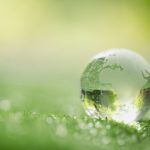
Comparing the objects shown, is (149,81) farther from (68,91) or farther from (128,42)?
(128,42)

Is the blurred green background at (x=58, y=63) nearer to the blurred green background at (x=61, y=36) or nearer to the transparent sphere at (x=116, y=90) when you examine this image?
the blurred green background at (x=61, y=36)

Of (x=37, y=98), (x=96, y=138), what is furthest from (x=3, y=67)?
(x=96, y=138)

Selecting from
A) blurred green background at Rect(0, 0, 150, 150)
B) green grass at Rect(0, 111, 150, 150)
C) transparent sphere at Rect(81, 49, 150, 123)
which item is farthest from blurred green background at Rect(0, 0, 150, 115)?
green grass at Rect(0, 111, 150, 150)

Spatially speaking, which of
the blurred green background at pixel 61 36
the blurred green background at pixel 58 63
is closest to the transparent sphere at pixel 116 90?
the blurred green background at pixel 58 63

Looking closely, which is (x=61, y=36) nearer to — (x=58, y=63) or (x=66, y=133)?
(x=58, y=63)

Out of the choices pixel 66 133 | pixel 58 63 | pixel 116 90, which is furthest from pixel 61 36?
pixel 66 133

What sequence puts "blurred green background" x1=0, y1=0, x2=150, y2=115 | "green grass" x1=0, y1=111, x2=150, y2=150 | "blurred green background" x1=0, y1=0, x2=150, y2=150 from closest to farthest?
"green grass" x1=0, y1=111, x2=150, y2=150
"blurred green background" x1=0, y1=0, x2=150, y2=150
"blurred green background" x1=0, y1=0, x2=150, y2=115

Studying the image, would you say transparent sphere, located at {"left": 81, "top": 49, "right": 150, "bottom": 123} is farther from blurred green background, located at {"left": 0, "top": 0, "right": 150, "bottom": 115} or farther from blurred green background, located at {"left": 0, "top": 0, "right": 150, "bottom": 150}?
blurred green background, located at {"left": 0, "top": 0, "right": 150, "bottom": 115}
